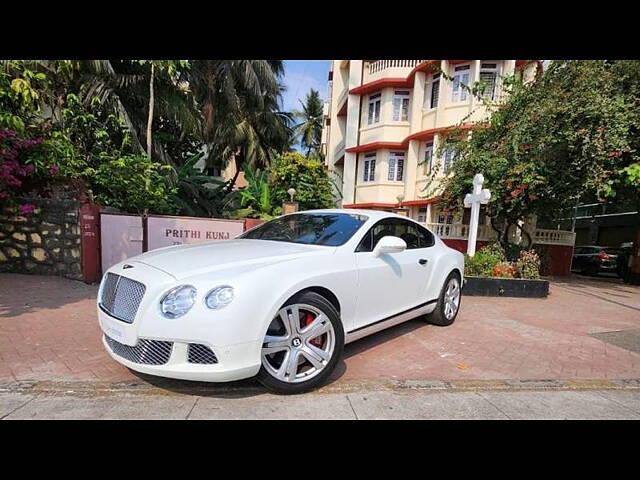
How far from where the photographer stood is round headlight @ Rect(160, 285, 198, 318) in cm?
257

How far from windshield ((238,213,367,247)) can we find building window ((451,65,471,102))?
13.0m

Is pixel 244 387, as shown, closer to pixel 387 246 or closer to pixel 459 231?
pixel 387 246

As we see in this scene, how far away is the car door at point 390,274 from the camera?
356 centimetres

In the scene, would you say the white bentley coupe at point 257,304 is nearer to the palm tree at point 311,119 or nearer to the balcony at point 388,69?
the balcony at point 388,69

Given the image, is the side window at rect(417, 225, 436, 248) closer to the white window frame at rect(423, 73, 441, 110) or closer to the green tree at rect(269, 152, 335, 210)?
the green tree at rect(269, 152, 335, 210)

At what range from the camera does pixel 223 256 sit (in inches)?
121

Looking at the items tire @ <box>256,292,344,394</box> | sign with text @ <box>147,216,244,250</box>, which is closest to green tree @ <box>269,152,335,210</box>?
sign with text @ <box>147,216,244,250</box>

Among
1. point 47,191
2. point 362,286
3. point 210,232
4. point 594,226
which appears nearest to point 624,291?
point 362,286

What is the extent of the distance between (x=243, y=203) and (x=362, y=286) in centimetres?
923

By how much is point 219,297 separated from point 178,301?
1.03 feet

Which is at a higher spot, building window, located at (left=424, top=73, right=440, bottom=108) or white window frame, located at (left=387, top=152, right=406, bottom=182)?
building window, located at (left=424, top=73, right=440, bottom=108)

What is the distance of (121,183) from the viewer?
822cm

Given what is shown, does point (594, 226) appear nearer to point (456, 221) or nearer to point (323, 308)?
point (456, 221)

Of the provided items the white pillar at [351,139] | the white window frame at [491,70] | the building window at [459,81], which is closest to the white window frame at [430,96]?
the building window at [459,81]
